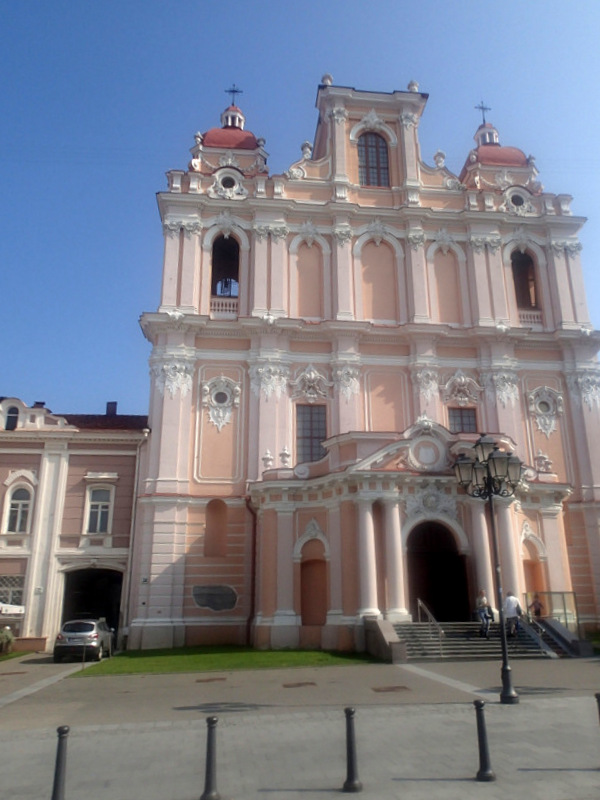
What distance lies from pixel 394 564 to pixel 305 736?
50.5 ft

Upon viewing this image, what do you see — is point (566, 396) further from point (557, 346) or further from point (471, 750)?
point (471, 750)

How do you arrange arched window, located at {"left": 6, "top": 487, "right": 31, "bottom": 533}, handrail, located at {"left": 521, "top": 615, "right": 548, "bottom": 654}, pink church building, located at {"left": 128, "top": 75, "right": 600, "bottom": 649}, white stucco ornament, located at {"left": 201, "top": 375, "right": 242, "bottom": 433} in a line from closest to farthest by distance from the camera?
handrail, located at {"left": 521, "top": 615, "right": 548, "bottom": 654} → pink church building, located at {"left": 128, "top": 75, "right": 600, "bottom": 649} → arched window, located at {"left": 6, "top": 487, "right": 31, "bottom": 533} → white stucco ornament, located at {"left": 201, "top": 375, "right": 242, "bottom": 433}

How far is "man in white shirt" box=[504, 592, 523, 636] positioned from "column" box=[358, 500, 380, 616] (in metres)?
4.73

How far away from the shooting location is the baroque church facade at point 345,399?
27891 millimetres

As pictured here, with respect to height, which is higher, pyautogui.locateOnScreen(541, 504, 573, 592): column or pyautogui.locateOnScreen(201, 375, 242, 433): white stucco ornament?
pyautogui.locateOnScreen(201, 375, 242, 433): white stucco ornament

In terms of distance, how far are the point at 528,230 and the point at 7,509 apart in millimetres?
32908

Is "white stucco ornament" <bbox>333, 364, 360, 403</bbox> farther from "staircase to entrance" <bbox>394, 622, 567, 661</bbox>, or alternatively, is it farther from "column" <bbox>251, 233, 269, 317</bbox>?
"staircase to entrance" <bbox>394, 622, 567, 661</bbox>

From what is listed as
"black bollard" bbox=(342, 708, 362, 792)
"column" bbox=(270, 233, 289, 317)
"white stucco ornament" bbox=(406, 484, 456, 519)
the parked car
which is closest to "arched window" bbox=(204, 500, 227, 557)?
the parked car

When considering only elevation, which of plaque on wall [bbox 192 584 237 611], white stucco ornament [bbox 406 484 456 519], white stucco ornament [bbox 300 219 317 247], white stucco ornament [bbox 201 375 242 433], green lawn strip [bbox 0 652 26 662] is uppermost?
white stucco ornament [bbox 300 219 317 247]

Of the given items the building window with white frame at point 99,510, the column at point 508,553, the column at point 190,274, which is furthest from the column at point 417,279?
the building window with white frame at point 99,510

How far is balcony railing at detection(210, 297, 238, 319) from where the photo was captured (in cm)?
3669

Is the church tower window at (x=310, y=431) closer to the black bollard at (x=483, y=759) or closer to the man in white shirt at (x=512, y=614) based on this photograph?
the man in white shirt at (x=512, y=614)

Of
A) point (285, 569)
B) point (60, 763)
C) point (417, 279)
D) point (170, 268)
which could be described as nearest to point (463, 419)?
point (417, 279)

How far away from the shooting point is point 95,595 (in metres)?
38.3
